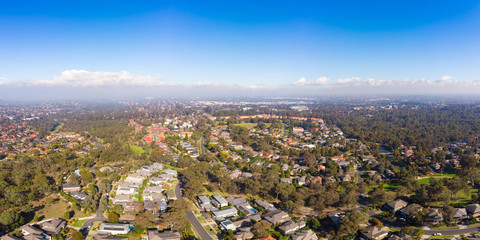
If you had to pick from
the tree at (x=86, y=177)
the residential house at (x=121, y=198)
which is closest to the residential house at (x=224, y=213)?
the residential house at (x=121, y=198)

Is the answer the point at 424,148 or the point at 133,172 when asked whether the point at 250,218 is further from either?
the point at 424,148

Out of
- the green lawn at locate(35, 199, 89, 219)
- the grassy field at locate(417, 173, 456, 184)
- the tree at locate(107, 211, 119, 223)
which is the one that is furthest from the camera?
the grassy field at locate(417, 173, 456, 184)

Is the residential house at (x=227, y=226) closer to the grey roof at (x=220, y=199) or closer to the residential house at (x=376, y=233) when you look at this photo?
the grey roof at (x=220, y=199)

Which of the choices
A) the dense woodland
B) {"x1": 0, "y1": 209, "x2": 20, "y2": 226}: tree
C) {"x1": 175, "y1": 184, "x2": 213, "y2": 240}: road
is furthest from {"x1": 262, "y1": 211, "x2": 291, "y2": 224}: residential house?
{"x1": 0, "y1": 209, "x2": 20, "y2": 226}: tree

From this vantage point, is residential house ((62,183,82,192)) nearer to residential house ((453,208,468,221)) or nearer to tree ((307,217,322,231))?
tree ((307,217,322,231))

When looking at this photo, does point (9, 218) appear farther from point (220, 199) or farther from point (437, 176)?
point (437, 176)

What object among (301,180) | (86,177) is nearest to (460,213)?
(301,180)
